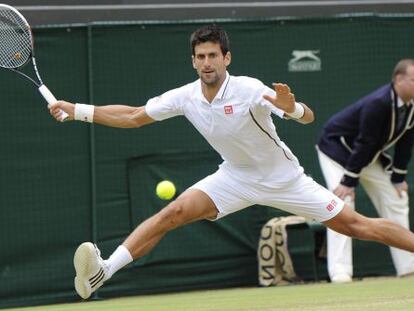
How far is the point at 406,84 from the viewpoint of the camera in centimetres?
958

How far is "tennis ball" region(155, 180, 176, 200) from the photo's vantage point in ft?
32.1

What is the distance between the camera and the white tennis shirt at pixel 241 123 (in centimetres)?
720

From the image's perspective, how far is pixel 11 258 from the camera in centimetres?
982

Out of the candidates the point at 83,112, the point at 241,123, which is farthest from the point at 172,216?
the point at 83,112

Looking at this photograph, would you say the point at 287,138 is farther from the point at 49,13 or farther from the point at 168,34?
the point at 49,13

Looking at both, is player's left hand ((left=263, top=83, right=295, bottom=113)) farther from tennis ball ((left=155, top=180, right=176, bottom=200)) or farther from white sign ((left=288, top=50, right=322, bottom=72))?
white sign ((left=288, top=50, right=322, bottom=72))

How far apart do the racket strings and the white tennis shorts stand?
1.51 metres

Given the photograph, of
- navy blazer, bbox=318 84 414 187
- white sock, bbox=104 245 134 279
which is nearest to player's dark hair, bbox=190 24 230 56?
white sock, bbox=104 245 134 279

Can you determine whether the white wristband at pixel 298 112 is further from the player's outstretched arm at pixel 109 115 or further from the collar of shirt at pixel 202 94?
the player's outstretched arm at pixel 109 115

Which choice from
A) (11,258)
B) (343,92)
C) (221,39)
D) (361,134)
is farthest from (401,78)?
(11,258)

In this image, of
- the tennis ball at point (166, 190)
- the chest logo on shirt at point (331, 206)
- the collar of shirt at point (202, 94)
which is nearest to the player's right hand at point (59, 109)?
the collar of shirt at point (202, 94)

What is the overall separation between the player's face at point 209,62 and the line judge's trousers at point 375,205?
320 cm

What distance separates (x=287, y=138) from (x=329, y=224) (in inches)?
122

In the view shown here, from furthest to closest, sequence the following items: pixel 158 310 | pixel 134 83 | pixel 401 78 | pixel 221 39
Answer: pixel 134 83
pixel 401 78
pixel 158 310
pixel 221 39
